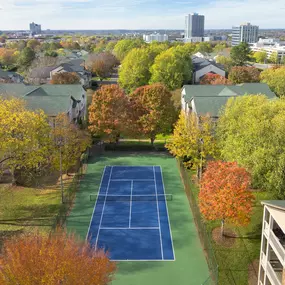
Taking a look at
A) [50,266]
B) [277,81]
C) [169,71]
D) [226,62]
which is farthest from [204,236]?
[226,62]

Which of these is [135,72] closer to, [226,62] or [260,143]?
[226,62]

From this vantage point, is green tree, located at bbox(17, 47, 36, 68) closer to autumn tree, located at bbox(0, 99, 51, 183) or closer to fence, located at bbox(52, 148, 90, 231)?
fence, located at bbox(52, 148, 90, 231)

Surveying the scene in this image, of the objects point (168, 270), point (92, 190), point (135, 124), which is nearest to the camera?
point (168, 270)

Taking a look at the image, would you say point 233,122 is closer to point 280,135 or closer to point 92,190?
point 280,135

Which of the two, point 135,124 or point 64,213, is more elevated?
point 135,124

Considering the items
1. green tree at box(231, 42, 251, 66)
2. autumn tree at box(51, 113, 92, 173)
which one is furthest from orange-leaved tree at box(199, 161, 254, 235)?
green tree at box(231, 42, 251, 66)

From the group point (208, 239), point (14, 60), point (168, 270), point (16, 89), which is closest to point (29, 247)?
point (168, 270)
